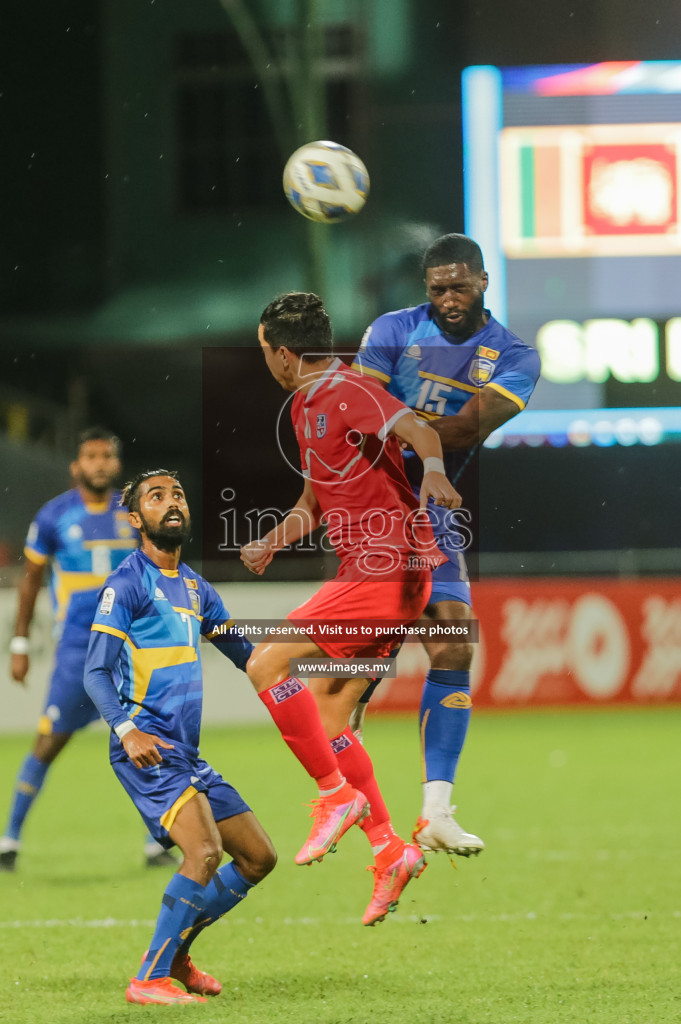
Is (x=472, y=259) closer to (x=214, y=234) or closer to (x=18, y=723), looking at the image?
(x=18, y=723)

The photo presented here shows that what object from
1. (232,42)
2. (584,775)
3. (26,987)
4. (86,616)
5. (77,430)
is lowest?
(584,775)

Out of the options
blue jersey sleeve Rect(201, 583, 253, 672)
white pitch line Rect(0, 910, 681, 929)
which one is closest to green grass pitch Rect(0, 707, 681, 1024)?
white pitch line Rect(0, 910, 681, 929)

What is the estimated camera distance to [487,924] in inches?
249

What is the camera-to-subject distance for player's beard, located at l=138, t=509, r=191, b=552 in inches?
169

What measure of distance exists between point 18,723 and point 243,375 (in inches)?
343

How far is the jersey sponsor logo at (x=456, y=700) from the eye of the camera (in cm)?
455

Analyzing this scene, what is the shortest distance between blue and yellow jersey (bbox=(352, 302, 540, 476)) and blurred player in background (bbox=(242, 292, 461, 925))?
0.67 ft

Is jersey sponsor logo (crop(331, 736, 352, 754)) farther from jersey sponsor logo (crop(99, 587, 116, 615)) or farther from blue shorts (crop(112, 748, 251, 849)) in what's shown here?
jersey sponsor logo (crop(99, 587, 116, 615))

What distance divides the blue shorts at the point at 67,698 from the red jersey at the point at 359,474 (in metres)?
3.61

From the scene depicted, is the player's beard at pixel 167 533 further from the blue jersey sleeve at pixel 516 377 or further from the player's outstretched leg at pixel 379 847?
the blue jersey sleeve at pixel 516 377

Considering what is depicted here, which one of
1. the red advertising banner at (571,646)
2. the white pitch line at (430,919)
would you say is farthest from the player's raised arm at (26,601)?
the red advertising banner at (571,646)

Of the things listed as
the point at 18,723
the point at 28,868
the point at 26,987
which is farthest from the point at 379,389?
the point at 18,723

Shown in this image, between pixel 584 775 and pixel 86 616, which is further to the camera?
pixel 584 775

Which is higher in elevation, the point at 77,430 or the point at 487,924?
the point at 77,430
